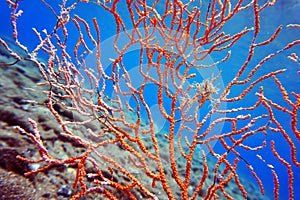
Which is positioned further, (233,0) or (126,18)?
(126,18)

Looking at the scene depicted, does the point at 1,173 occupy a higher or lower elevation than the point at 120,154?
lower

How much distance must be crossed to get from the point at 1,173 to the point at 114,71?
1.81 m

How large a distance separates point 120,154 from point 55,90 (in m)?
1.93


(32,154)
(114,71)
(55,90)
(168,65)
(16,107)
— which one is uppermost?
(168,65)

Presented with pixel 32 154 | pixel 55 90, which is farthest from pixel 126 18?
pixel 32 154

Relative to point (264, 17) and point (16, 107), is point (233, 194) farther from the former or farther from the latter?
point (264, 17)

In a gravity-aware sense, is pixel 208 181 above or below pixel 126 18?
below

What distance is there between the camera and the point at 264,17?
55.2 ft

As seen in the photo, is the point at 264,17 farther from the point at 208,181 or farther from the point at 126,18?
the point at 126,18

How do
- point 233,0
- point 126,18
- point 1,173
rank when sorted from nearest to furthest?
point 1,173 < point 233,0 < point 126,18

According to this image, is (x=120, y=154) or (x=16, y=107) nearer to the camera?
(x=16, y=107)

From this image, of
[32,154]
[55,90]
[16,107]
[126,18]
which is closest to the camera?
[32,154]

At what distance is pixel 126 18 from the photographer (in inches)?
1196

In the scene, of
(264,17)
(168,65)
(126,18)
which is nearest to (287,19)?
(264,17)
